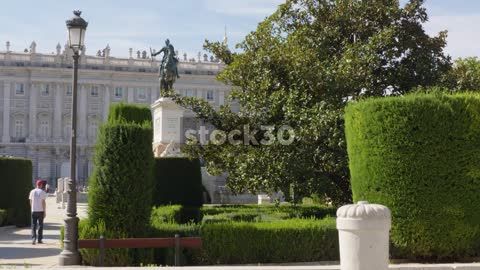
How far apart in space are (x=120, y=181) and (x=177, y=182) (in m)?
10.6

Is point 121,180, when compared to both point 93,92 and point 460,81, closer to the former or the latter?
point 460,81

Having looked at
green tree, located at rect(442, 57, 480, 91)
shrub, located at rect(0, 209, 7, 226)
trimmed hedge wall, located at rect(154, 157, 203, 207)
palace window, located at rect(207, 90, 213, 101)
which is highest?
palace window, located at rect(207, 90, 213, 101)

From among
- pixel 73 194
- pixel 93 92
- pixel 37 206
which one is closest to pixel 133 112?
pixel 37 206

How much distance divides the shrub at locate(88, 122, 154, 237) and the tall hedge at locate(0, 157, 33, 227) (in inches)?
386

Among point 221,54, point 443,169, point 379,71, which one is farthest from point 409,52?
point 443,169

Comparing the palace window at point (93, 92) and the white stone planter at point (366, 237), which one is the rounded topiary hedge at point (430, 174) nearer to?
the white stone planter at point (366, 237)

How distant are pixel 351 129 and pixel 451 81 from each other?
531 cm

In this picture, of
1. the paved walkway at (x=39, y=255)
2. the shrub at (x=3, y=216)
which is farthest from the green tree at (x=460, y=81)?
the shrub at (x=3, y=216)

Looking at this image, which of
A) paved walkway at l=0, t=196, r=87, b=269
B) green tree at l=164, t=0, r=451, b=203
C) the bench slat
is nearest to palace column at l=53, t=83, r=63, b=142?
paved walkway at l=0, t=196, r=87, b=269

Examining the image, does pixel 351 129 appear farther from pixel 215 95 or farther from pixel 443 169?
pixel 215 95

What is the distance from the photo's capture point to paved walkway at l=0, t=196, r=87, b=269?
38.1ft

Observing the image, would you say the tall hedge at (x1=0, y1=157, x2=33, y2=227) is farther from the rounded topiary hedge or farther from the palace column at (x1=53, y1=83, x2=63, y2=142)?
the palace column at (x1=53, y1=83, x2=63, y2=142)

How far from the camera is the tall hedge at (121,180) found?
1115cm

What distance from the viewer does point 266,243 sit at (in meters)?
11.3
